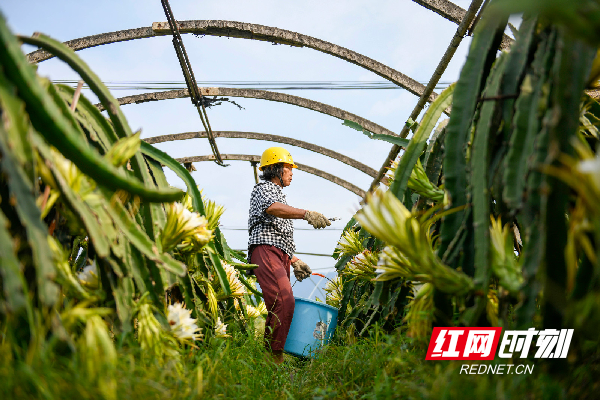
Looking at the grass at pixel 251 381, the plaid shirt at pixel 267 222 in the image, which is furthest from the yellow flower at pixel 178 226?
the plaid shirt at pixel 267 222

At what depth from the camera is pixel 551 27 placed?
1105mm

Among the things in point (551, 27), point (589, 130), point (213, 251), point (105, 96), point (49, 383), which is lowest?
point (49, 383)

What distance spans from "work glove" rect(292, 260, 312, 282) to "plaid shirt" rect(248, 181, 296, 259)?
2.93ft

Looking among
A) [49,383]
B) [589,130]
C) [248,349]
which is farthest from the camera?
[248,349]

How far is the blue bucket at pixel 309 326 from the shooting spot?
3.07 metres

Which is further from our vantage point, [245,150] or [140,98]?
[245,150]

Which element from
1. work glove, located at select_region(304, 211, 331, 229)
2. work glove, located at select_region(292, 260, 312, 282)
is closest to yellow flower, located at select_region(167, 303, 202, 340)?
work glove, located at select_region(304, 211, 331, 229)

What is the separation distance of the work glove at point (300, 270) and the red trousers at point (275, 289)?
3.14 feet

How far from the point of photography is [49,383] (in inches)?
30.7

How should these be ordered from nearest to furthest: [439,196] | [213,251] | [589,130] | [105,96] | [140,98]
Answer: [589,130] < [105,96] < [439,196] < [213,251] < [140,98]

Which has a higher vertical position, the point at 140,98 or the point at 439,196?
the point at 140,98

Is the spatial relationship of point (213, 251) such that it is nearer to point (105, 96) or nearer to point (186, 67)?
point (105, 96)

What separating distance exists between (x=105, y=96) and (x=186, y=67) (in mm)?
4245

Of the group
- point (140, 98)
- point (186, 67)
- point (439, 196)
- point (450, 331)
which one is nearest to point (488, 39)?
point (439, 196)
